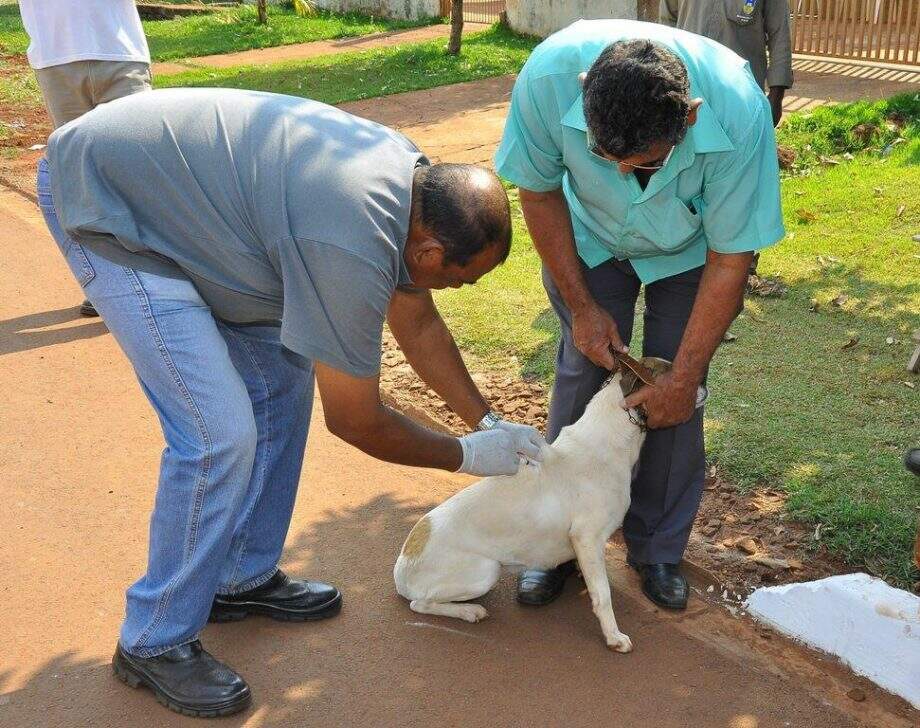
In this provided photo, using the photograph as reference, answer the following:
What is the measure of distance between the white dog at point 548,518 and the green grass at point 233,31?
15.0 metres

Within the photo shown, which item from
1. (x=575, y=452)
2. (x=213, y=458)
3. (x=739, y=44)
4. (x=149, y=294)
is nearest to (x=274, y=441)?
(x=213, y=458)

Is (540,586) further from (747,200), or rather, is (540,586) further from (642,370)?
(747,200)

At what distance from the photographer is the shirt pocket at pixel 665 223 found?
10.9 feet

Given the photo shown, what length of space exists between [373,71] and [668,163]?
40.1 feet

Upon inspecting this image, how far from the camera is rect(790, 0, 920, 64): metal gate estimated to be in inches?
488

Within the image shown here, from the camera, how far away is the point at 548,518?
3.56 meters

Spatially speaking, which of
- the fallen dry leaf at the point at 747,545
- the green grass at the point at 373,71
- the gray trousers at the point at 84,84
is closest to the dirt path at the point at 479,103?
the green grass at the point at 373,71

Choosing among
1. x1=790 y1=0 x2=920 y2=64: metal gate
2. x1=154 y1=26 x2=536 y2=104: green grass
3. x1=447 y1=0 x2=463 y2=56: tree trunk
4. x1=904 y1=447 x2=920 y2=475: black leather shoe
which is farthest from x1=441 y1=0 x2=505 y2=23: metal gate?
x1=904 y1=447 x2=920 y2=475: black leather shoe

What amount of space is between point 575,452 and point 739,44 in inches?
172

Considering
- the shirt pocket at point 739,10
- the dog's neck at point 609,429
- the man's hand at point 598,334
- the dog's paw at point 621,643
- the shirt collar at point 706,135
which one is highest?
the shirt pocket at point 739,10

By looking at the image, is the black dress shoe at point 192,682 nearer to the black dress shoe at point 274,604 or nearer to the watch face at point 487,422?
the black dress shoe at point 274,604

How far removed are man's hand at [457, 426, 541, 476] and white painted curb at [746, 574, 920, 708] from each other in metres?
1.17

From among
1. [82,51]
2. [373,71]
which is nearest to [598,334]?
[82,51]

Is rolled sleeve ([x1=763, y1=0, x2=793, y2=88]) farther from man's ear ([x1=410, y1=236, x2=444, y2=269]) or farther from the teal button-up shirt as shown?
man's ear ([x1=410, y1=236, x2=444, y2=269])
